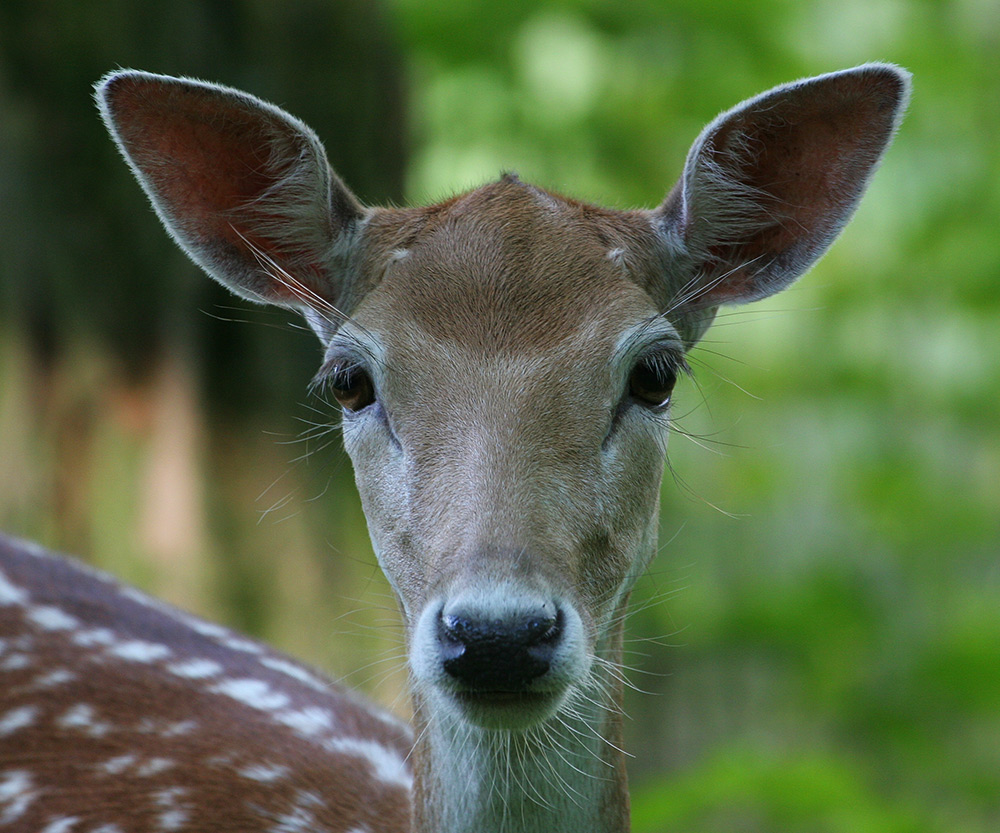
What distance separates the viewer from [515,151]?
31.8 ft

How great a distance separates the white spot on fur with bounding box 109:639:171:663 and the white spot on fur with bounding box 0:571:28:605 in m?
0.45

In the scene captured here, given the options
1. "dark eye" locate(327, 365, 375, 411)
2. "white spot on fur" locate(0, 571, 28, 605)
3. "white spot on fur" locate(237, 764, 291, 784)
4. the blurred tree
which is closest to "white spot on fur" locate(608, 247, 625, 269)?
"dark eye" locate(327, 365, 375, 411)

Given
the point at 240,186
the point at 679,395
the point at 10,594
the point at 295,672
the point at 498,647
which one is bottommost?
the point at 295,672

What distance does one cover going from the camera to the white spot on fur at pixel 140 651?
424 cm

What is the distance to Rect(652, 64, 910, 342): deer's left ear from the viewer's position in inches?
130

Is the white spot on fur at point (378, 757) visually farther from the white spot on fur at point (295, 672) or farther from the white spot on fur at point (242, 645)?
the white spot on fur at point (242, 645)

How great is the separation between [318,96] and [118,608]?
333cm

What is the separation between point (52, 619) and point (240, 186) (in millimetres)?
1814

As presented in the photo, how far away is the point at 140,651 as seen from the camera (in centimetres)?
429

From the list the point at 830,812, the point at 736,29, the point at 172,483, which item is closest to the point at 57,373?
the point at 172,483

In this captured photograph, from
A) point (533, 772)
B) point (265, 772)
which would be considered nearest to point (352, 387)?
point (533, 772)

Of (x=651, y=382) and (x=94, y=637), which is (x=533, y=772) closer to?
(x=651, y=382)

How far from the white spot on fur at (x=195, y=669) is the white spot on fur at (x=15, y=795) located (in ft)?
1.93

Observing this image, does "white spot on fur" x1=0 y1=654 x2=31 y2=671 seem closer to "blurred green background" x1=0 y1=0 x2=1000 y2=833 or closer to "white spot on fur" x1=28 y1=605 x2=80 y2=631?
"white spot on fur" x1=28 y1=605 x2=80 y2=631
